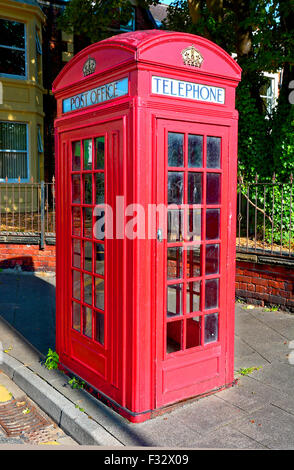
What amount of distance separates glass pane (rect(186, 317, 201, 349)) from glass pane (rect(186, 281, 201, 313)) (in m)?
0.10

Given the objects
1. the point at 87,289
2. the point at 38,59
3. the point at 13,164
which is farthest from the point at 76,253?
the point at 38,59

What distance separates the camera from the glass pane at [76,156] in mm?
4141

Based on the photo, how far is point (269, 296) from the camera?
689cm

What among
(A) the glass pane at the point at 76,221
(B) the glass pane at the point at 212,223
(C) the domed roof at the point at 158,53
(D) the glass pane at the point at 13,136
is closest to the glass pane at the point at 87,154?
(A) the glass pane at the point at 76,221

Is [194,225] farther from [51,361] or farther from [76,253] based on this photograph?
[51,361]

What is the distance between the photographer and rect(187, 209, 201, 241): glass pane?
12.7 feet

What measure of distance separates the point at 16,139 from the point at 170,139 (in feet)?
43.5

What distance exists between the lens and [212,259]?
13.2ft

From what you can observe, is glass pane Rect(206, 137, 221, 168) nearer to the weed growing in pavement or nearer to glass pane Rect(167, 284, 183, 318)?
glass pane Rect(167, 284, 183, 318)

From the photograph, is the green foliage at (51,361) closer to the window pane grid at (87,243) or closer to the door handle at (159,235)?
the window pane grid at (87,243)

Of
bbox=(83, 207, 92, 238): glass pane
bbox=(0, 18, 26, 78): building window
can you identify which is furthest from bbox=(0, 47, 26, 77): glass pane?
bbox=(83, 207, 92, 238): glass pane

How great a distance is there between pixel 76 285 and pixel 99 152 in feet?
4.44
